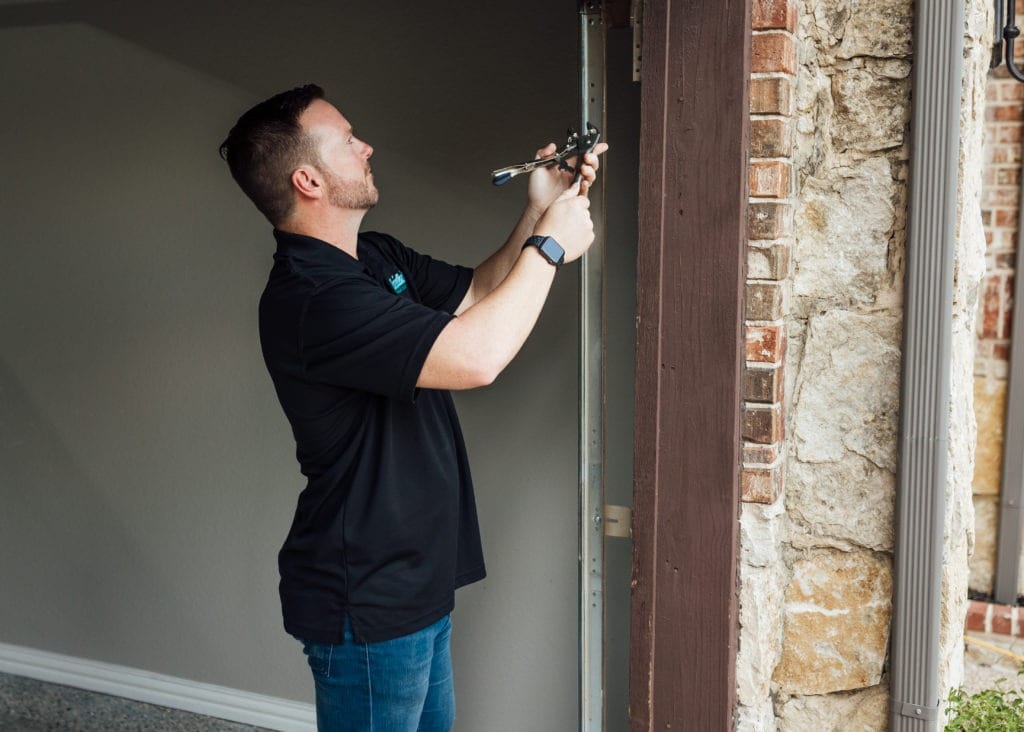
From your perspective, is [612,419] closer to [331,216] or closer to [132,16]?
[331,216]

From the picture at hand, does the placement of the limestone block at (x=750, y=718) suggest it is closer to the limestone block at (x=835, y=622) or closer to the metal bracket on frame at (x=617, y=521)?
the limestone block at (x=835, y=622)

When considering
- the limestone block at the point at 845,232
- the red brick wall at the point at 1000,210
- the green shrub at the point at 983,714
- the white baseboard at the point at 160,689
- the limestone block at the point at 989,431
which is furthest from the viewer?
the limestone block at the point at 989,431

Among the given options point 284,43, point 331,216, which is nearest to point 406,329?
point 331,216

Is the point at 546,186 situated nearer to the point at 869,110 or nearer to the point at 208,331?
the point at 869,110

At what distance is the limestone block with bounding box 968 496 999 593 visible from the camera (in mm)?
3473

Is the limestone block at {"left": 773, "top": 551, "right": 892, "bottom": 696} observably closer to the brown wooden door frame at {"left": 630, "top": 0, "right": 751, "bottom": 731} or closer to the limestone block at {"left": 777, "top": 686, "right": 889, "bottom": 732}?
the limestone block at {"left": 777, "top": 686, "right": 889, "bottom": 732}

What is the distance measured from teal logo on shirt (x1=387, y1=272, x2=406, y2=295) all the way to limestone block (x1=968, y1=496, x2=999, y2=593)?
237cm

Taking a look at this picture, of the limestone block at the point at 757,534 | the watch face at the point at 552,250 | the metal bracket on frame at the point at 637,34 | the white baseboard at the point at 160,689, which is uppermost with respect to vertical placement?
the metal bracket on frame at the point at 637,34

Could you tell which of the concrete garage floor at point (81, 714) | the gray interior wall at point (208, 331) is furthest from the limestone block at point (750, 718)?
the concrete garage floor at point (81, 714)

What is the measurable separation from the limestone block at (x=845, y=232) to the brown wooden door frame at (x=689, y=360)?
0.19 metres

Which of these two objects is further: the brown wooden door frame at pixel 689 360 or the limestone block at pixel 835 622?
the limestone block at pixel 835 622

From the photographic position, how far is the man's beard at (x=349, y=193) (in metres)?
1.91

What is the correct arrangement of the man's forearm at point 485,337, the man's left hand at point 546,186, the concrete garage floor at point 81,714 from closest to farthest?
the man's forearm at point 485,337 → the man's left hand at point 546,186 → the concrete garage floor at point 81,714

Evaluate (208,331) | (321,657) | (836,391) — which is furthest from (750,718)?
(208,331)
